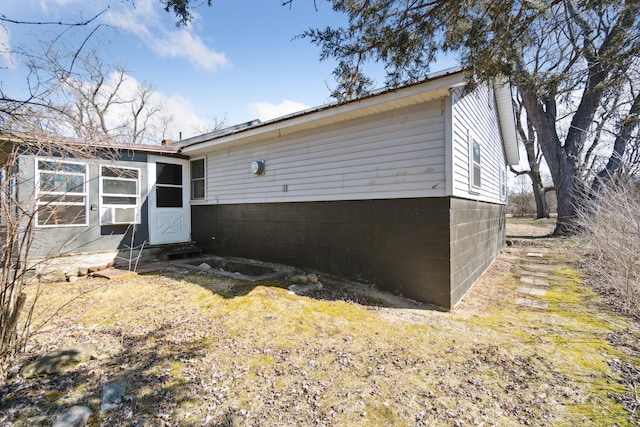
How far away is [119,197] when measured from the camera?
7738 millimetres

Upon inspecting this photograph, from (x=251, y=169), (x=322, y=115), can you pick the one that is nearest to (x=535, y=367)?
(x=322, y=115)

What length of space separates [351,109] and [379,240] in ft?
7.80

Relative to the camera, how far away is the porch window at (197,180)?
9.18 meters

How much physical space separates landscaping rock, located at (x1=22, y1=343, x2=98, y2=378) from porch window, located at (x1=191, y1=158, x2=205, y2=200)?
6.49 metres

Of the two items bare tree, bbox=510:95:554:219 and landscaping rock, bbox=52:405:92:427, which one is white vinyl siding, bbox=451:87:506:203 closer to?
landscaping rock, bbox=52:405:92:427

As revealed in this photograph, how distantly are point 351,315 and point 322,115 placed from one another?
142 inches


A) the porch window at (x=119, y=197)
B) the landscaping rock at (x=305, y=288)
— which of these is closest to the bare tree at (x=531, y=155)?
the landscaping rock at (x=305, y=288)

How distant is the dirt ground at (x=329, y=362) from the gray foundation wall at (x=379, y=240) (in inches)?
18.3

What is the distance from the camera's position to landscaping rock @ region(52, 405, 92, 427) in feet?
6.90

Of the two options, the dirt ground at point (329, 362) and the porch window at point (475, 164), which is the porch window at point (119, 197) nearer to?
the dirt ground at point (329, 362)

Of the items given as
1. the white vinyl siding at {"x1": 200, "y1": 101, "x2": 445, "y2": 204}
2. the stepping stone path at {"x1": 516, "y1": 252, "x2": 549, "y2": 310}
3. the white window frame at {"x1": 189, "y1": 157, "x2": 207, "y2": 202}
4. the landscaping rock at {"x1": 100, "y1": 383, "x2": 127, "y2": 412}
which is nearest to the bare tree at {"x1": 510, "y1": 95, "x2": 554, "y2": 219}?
the stepping stone path at {"x1": 516, "y1": 252, "x2": 549, "y2": 310}

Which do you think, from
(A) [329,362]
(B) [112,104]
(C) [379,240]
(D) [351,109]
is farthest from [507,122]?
(B) [112,104]

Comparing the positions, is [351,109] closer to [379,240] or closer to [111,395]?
[379,240]

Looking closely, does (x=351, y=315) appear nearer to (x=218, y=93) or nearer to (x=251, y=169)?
(x=251, y=169)
